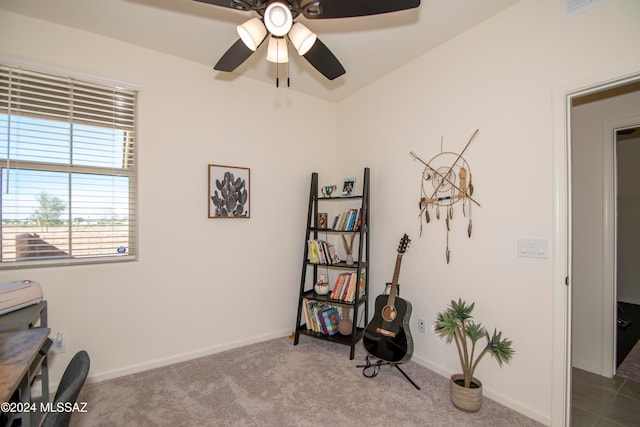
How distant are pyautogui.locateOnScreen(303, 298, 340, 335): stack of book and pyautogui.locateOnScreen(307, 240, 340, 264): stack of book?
0.40 metres

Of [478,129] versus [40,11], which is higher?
[40,11]

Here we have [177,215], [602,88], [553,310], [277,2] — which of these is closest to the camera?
[277,2]

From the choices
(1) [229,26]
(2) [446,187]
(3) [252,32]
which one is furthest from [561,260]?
(1) [229,26]

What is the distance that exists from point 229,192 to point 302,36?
1665 millimetres

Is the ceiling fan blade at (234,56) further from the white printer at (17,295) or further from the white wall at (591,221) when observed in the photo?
the white wall at (591,221)

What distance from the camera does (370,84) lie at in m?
3.08

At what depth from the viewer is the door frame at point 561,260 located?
1732 mm

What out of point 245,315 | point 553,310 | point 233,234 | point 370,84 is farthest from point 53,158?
point 553,310

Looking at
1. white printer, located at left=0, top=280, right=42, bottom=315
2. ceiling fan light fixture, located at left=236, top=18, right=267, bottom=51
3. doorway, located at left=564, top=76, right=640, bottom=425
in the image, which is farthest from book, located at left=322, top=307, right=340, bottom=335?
ceiling fan light fixture, located at left=236, top=18, right=267, bottom=51

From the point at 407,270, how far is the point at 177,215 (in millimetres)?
2058

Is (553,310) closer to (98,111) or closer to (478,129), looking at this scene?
(478,129)

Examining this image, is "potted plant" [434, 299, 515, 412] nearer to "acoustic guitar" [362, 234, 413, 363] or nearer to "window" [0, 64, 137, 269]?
"acoustic guitar" [362, 234, 413, 363]

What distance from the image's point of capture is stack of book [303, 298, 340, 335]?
2.93m

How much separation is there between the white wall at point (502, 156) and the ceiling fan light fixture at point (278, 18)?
1505 mm
